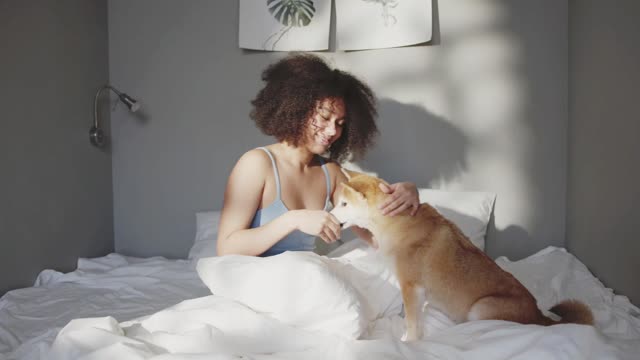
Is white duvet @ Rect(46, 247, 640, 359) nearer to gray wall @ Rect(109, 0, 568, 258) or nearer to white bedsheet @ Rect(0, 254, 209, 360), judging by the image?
white bedsheet @ Rect(0, 254, 209, 360)

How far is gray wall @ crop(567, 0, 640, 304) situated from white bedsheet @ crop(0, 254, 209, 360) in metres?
1.53

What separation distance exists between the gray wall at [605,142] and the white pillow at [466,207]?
396 mm

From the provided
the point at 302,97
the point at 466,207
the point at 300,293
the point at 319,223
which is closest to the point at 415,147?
the point at 466,207

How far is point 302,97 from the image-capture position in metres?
1.60

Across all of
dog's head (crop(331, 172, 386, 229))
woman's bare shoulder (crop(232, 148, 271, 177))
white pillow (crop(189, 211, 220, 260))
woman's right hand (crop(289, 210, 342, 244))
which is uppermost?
woman's bare shoulder (crop(232, 148, 271, 177))

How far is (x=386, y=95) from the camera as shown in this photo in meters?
2.39

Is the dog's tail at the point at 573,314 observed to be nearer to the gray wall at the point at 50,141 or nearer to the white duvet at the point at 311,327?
the white duvet at the point at 311,327

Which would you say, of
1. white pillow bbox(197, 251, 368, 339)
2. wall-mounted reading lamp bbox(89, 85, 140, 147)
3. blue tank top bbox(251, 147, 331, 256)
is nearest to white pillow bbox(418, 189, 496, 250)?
blue tank top bbox(251, 147, 331, 256)

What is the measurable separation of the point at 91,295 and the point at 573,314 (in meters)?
1.65

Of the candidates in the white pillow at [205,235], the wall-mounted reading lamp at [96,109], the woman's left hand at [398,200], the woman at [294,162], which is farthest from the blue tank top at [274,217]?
the wall-mounted reading lamp at [96,109]

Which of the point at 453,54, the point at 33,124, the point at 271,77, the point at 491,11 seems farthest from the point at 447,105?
the point at 33,124

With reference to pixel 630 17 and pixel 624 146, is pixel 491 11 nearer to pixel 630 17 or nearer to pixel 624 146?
pixel 630 17

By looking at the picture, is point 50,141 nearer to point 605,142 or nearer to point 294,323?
point 294,323

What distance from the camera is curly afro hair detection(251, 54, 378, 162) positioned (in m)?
1.60
